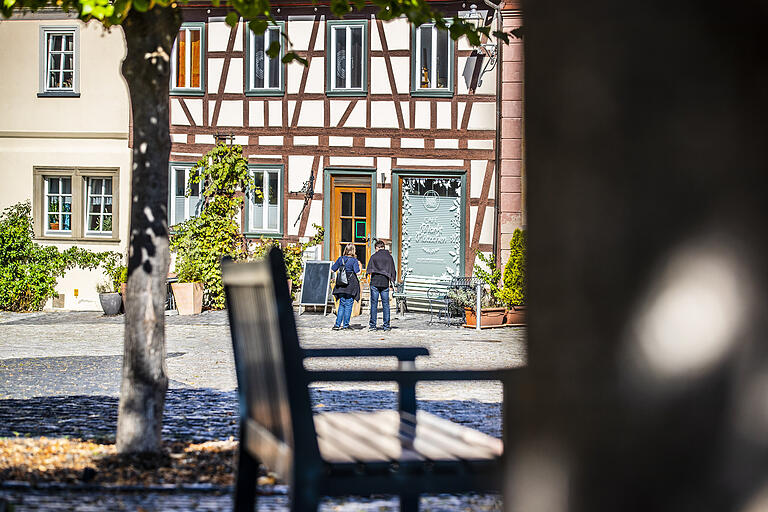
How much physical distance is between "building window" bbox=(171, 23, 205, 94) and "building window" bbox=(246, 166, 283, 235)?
7.09 feet

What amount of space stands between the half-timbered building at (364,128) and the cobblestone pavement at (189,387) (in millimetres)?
3732

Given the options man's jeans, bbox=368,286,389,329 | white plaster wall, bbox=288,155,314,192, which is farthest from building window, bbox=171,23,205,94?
man's jeans, bbox=368,286,389,329

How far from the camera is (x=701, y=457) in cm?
89

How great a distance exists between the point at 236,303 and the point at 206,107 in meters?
18.8

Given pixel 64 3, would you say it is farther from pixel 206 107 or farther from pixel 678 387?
pixel 206 107

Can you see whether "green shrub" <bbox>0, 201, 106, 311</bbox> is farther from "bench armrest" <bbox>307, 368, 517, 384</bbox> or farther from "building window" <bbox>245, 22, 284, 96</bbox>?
"bench armrest" <bbox>307, 368, 517, 384</bbox>

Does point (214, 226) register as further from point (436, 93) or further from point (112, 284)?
point (436, 93)

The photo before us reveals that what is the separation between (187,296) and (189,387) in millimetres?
10259

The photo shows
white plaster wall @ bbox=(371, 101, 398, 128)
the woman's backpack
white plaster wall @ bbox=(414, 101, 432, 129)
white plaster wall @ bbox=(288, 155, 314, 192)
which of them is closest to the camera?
the woman's backpack

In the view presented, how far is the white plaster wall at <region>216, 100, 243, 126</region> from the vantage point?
2141 cm

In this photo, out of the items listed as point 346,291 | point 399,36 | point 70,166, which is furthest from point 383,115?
point 70,166

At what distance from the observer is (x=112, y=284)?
21.1 meters

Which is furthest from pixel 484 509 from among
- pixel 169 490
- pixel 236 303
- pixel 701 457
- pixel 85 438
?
pixel 701 457

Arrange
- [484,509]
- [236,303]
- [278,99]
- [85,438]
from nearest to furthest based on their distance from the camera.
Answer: [236,303], [484,509], [85,438], [278,99]
